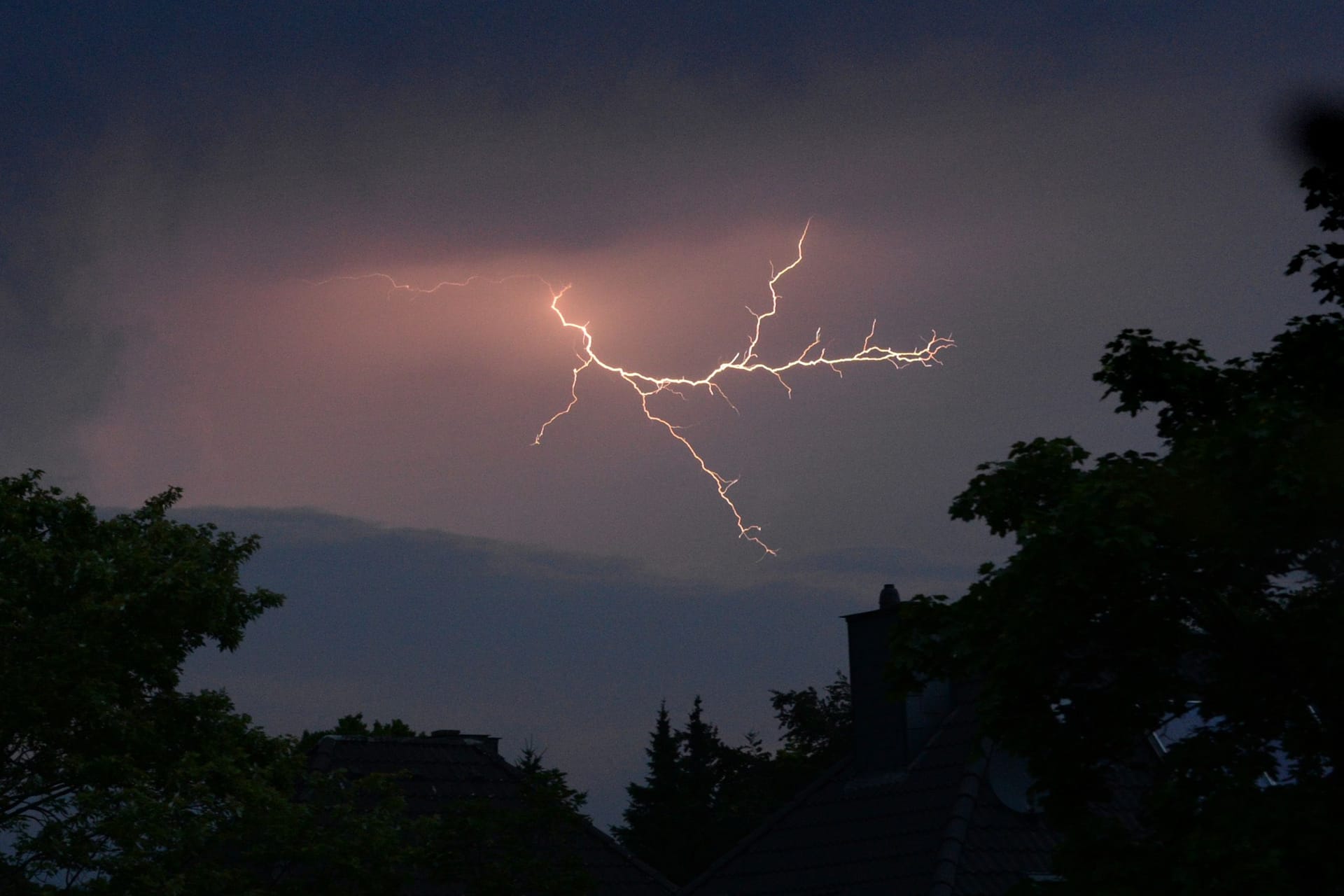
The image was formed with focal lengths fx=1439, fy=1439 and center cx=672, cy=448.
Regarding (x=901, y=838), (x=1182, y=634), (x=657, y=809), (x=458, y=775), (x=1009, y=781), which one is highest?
(x=657, y=809)

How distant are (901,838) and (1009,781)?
1.81 m

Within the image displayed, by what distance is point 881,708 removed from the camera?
23906 millimetres

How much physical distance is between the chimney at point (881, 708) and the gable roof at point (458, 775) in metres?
5.37

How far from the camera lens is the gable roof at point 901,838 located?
66.3 feet

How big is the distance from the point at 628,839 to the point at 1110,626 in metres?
49.0

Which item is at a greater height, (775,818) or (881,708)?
(881,708)

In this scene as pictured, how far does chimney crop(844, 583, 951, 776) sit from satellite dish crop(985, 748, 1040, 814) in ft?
6.34

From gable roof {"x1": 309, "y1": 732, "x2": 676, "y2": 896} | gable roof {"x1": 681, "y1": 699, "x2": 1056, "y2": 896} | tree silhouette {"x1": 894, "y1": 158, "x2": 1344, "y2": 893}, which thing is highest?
gable roof {"x1": 309, "y1": 732, "x2": 676, "y2": 896}

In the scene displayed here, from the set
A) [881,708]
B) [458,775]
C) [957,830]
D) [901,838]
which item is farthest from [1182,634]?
[458,775]

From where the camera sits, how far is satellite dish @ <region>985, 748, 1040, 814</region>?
21125mm

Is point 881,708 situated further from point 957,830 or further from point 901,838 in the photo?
point 957,830

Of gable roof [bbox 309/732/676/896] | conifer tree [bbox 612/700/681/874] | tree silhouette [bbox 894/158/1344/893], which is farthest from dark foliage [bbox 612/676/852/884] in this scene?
tree silhouette [bbox 894/158/1344/893]

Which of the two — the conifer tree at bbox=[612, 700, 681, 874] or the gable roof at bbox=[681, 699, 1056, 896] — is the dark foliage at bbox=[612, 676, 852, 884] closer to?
the conifer tree at bbox=[612, 700, 681, 874]

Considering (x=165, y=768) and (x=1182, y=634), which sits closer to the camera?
(x=1182, y=634)
